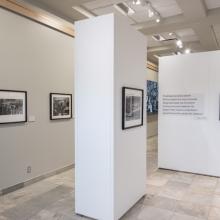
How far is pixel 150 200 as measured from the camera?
3754 mm

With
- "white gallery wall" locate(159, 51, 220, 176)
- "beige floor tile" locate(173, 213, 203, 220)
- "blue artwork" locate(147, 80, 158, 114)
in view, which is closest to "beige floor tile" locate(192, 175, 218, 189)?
"white gallery wall" locate(159, 51, 220, 176)

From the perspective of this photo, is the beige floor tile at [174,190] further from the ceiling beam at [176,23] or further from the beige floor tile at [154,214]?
the ceiling beam at [176,23]

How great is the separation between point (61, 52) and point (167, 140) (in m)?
3.18

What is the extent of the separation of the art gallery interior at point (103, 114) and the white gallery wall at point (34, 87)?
0.02 m

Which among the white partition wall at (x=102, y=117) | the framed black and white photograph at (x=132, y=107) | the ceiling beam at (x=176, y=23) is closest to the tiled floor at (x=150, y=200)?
the white partition wall at (x=102, y=117)

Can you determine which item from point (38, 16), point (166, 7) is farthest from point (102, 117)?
point (166, 7)

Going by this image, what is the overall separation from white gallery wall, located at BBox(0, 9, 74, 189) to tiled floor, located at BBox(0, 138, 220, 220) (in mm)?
470

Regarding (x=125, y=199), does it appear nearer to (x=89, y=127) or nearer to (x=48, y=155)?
(x=89, y=127)

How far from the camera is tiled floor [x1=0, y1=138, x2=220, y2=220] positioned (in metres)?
3.25

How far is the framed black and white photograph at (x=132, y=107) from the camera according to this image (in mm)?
3167

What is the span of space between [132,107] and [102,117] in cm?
58

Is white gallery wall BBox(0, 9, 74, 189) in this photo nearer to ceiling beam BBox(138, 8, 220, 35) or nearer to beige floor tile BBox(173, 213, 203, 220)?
ceiling beam BBox(138, 8, 220, 35)

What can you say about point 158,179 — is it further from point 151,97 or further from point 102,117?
point 151,97

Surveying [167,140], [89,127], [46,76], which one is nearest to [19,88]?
[46,76]
